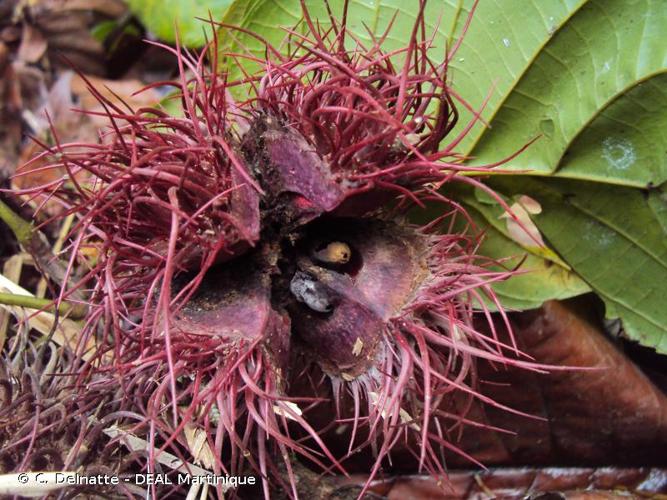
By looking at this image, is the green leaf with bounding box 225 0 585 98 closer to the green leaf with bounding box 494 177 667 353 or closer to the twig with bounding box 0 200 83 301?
the green leaf with bounding box 494 177 667 353

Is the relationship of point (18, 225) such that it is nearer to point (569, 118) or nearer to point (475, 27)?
point (475, 27)

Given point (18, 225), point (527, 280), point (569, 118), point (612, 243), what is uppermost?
point (569, 118)

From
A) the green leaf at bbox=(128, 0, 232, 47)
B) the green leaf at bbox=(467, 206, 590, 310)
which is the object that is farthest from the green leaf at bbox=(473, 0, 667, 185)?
the green leaf at bbox=(128, 0, 232, 47)

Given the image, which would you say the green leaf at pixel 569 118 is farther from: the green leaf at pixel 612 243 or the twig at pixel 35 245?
the twig at pixel 35 245

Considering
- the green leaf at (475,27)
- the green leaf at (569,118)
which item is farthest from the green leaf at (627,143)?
the green leaf at (475,27)

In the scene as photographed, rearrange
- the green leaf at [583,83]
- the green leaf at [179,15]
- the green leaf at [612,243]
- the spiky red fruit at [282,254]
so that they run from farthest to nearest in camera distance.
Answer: the green leaf at [179,15]
the green leaf at [612,243]
the green leaf at [583,83]
the spiky red fruit at [282,254]

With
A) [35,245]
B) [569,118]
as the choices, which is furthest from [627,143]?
[35,245]
